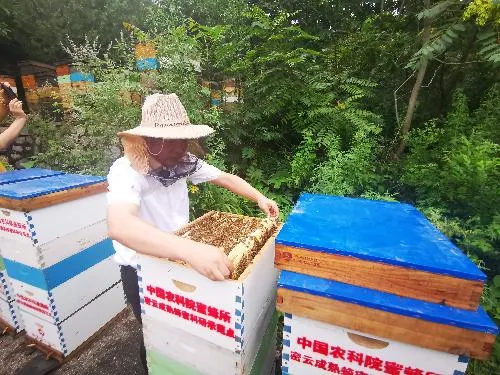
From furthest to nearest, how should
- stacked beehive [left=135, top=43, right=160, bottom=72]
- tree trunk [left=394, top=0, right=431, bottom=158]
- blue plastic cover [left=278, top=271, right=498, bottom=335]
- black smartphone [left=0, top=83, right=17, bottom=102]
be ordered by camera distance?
stacked beehive [left=135, top=43, right=160, bottom=72] → tree trunk [left=394, top=0, right=431, bottom=158] → black smartphone [left=0, top=83, right=17, bottom=102] → blue plastic cover [left=278, top=271, right=498, bottom=335]

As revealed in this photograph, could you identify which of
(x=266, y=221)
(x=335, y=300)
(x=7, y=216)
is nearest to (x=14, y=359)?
(x=7, y=216)

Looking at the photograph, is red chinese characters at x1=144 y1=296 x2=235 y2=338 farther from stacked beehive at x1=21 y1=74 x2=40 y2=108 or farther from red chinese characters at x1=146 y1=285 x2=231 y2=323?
stacked beehive at x1=21 y1=74 x2=40 y2=108

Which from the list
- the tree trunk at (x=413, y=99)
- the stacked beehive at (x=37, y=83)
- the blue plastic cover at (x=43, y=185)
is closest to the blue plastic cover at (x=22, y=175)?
the blue plastic cover at (x=43, y=185)

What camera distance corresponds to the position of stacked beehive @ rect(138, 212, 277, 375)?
1.49 m

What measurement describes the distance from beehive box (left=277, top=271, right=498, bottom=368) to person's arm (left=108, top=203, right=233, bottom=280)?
35 cm

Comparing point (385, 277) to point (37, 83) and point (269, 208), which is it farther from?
point (37, 83)

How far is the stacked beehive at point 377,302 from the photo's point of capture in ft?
3.88

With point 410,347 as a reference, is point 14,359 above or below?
below

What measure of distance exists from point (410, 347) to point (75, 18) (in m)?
11.9

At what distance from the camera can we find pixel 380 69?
615 centimetres

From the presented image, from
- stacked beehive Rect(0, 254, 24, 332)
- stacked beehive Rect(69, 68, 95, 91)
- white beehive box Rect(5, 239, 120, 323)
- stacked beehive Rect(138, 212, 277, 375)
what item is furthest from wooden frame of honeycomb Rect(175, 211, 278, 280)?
stacked beehive Rect(69, 68, 95, 91)

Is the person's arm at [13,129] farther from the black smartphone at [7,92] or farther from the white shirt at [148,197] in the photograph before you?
the white shirt at [148,197]

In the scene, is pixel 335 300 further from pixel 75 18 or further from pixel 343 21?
pixel 75 18

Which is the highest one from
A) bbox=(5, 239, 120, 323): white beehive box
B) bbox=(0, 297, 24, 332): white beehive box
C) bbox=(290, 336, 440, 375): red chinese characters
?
bbox=(290, 336, 440, 375): red chinese characters
